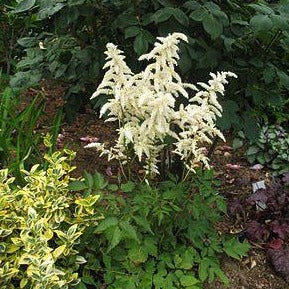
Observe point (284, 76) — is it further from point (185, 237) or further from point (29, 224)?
point (29, 224)

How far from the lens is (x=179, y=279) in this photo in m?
2.36

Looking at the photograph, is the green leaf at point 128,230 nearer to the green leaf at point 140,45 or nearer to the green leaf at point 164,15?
the green leaf at point 140,45

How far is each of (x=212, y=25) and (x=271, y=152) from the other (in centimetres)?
152

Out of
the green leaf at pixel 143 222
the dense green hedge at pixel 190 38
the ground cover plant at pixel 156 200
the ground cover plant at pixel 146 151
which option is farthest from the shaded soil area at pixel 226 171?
the green leaf at pixel 143 222

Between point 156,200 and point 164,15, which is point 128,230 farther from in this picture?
point 164,15

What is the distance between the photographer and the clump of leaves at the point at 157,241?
90.6 inches

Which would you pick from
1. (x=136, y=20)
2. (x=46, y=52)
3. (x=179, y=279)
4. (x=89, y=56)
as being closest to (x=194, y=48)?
(x=136, y=20)

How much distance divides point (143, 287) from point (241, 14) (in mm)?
1352

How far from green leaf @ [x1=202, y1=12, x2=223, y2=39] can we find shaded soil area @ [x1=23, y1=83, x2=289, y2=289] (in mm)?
1051

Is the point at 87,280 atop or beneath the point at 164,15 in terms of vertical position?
beneath

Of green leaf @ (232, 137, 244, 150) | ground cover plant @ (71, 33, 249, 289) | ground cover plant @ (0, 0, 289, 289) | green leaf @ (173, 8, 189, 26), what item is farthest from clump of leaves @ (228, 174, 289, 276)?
green leaf @ (173, 8, 189, 26)

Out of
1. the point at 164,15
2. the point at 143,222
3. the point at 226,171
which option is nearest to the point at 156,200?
the point at 143,222

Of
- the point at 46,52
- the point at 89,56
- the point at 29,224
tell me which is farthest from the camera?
the point at 46,52

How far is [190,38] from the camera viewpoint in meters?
2.44
